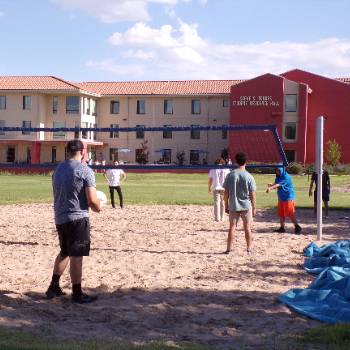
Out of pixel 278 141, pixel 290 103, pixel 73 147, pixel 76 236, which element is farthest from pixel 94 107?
pixel 76 236

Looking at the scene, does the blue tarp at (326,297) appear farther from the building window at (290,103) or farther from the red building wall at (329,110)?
the red building wall at (329,110)

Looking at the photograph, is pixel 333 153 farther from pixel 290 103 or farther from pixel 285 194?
pixel 285 194

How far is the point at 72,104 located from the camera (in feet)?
231

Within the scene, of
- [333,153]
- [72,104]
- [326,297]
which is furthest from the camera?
[72,104]

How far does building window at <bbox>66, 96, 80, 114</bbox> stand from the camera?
70.1 metres

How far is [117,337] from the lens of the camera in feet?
19.3

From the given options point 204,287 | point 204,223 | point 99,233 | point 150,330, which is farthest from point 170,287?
point 204,223

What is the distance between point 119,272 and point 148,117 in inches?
2519

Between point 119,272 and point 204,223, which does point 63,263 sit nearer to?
point 119,272

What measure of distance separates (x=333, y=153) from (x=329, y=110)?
21.0 ft

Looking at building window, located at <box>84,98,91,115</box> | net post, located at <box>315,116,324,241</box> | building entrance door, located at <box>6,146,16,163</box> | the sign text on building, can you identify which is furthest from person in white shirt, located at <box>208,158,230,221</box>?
building window, located at <box>84,98,91,115</box>

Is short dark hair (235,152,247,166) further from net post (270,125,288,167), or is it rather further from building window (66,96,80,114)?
building window (66,96,80,114)

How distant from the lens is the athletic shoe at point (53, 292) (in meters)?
7.56

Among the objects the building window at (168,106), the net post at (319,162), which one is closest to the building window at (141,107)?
the building window at (168,106)
